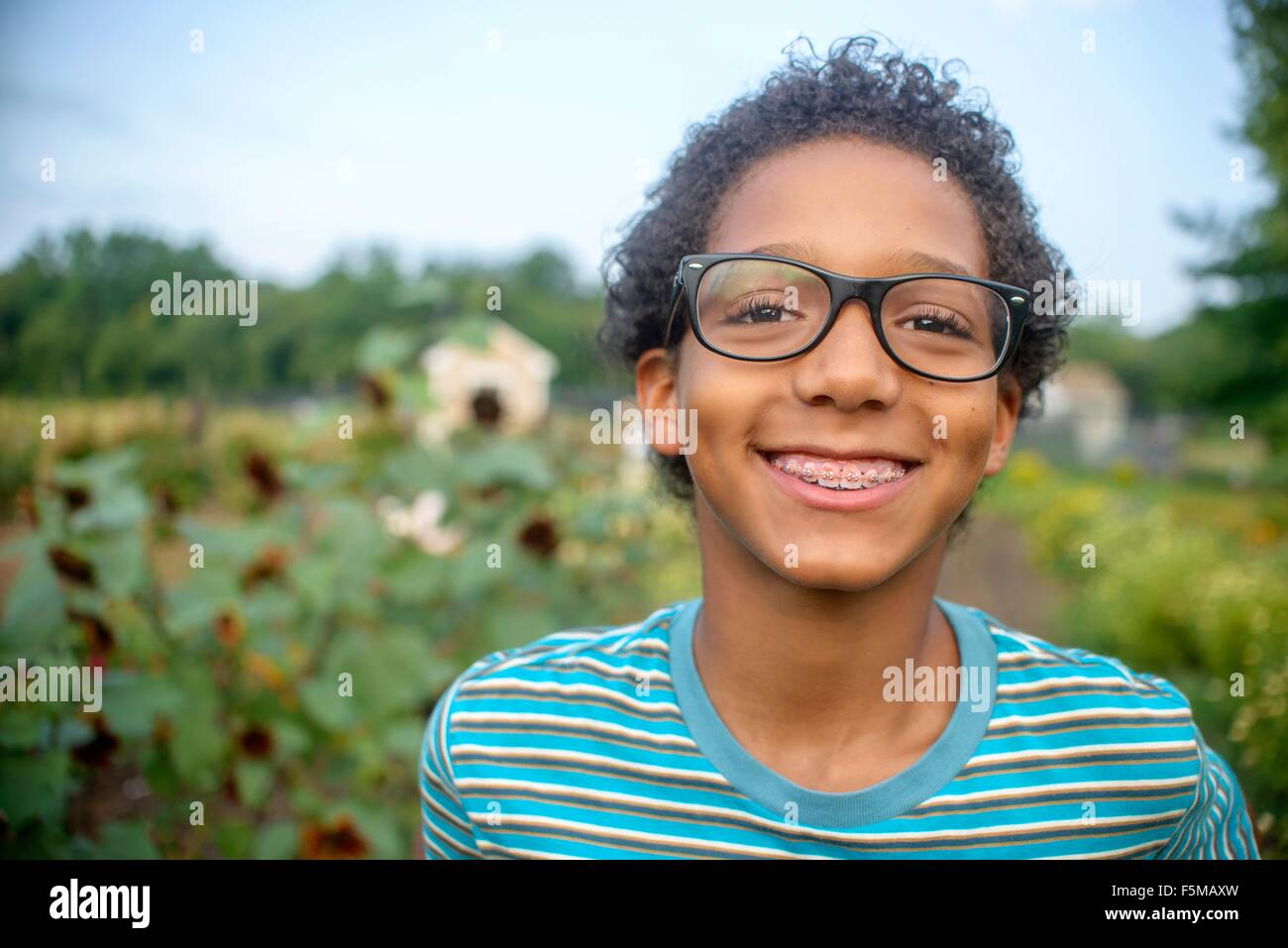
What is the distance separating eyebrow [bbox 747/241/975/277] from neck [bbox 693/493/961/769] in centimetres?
37

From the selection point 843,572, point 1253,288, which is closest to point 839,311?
point 843,572

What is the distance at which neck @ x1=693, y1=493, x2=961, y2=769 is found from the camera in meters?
1.30

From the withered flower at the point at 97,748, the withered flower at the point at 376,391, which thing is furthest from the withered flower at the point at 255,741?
the withered flower at the point at 376,391

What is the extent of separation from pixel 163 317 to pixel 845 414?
3243 millimetres

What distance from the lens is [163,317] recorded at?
3617mm

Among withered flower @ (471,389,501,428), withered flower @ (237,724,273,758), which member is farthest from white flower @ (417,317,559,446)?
withered flower @ (237,724,273,758)

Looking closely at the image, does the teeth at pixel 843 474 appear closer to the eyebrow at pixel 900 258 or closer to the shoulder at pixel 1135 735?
the eyebrow at pixel 900 258

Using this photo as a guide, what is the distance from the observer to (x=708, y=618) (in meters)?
1.40

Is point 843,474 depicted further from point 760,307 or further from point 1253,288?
point 1253,288

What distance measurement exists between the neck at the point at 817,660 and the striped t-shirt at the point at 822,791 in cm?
5
